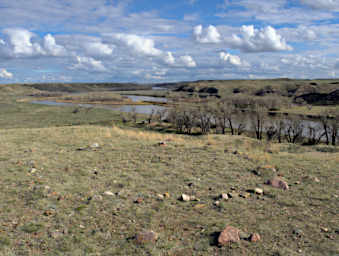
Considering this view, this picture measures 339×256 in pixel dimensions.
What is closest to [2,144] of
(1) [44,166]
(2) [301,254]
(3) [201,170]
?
(1) [44,166]

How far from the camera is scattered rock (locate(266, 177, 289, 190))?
9.73 meters

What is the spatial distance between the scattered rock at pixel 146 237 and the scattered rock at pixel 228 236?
1.56 meters

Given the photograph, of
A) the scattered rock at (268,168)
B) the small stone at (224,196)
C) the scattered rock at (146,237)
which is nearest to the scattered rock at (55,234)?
the scattered rock at (146,237)

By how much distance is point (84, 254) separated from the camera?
5695 millimetres

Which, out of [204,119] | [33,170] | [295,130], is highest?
[33,170]

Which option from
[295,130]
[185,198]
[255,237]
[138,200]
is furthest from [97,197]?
[295,130]

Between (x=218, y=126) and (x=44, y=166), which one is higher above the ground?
(x=44, y=166)

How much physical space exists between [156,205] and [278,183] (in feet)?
16.5

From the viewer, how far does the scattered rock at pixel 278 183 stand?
9727 mm

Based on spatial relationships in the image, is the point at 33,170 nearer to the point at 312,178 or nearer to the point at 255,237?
the point at 255,237

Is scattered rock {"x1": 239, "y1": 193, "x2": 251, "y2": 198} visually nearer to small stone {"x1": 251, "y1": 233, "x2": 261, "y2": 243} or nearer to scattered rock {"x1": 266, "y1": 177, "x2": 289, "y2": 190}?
scattered rock {"x1": 266, "y1": 177, "x2": 289, "y2": 190}

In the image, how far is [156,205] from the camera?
8.12 meters

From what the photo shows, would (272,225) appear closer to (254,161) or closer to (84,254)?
(84,254)

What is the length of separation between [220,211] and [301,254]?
255 cm
